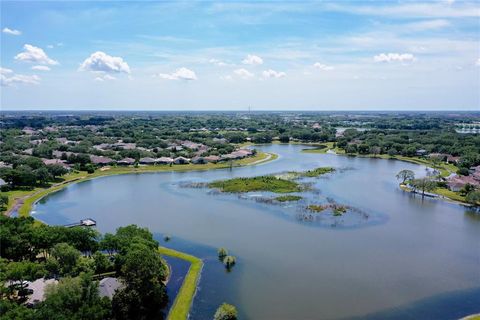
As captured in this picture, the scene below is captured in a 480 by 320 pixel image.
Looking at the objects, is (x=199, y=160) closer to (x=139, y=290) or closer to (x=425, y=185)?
(x=425, y=185)

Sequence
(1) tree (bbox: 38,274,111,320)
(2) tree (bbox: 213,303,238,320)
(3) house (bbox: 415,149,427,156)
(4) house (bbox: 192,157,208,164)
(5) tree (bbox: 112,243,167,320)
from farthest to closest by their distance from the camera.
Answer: (3) house (bbox: 415,149,427,156) → (4) house (bbox: 192,157,208,164) → (2) tree (bbox: 213,303,238,320) → (5) tree (bbox: 112,243,167,320) → (1) tree (bbox: 38,274,111,320)

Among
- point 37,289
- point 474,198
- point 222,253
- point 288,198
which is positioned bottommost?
point 222,253

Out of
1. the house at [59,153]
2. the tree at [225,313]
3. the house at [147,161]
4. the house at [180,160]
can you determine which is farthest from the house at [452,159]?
the house at [59,153]

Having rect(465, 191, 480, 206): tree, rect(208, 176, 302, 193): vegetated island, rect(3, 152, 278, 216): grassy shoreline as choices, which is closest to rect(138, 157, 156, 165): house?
rect(3, 152, 278, 216): grassy shoreline

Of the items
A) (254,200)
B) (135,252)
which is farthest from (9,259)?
(254,200)

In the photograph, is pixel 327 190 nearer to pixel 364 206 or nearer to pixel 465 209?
pixel 364 206

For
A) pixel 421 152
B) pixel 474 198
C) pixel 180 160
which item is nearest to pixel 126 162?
pixel 180 160

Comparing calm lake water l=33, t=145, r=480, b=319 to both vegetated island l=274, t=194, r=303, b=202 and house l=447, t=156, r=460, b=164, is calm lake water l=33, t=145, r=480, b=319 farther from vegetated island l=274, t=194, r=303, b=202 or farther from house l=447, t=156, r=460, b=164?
house l=447, t=156, r=460, b=164
